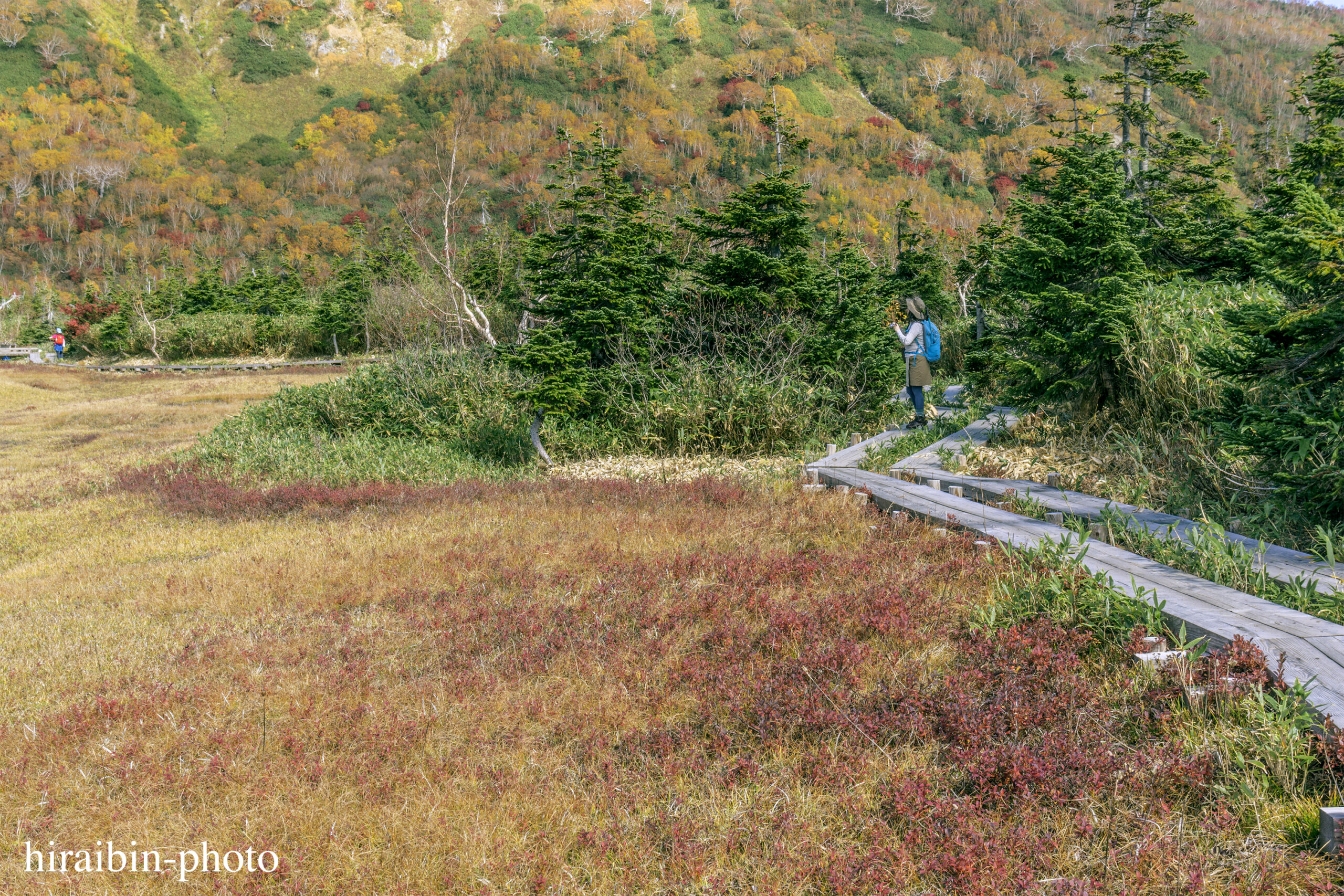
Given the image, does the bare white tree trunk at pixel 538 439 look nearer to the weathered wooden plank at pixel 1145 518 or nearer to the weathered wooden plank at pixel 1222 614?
the weathered wooden plank at pixel 1145 518

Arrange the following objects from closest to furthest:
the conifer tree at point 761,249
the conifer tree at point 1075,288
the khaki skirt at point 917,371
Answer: the conifer tree at point 1075,288, the khaki skirt at point 917,371, the conifer tree at point 761,249

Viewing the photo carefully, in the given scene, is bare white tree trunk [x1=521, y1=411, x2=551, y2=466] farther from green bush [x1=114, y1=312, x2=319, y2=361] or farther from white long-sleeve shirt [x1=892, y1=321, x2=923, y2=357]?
green bush [x1=114, y1=312, x2=319, y2=361]

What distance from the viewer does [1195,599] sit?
3393mm

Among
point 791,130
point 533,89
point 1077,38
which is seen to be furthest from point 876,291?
point 1077,38

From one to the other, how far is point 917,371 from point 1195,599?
21.8 ft

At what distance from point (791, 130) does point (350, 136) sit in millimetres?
119421

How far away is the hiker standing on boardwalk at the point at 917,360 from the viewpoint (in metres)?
9.79

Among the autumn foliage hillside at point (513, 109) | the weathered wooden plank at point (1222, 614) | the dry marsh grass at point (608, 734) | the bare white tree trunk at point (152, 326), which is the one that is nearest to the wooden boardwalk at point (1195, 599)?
the weathered wooden plank at point (1222, 614)

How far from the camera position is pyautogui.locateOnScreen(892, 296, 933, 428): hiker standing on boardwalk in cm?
979

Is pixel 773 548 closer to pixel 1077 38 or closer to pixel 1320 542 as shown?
pixel 1320 542

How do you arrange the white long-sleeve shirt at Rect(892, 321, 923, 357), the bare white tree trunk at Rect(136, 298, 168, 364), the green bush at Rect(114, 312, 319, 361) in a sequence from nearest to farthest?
the white long-sleeve shirt at Rect(892, 321, 923, 357) < the bare white tree trunk at Rect(136, 298, 168, 364) < the green bush at Rect(114, 312, 319, 361)

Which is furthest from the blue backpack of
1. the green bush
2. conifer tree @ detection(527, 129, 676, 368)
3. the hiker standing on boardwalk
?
the green bush

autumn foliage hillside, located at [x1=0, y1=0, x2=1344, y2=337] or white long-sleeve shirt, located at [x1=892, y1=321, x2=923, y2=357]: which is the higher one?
autumn foliage hillside, located at [x1=0, y1=0, x2=1344, y2=337]

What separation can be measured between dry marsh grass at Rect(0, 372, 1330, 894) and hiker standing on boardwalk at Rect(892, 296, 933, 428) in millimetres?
4622
